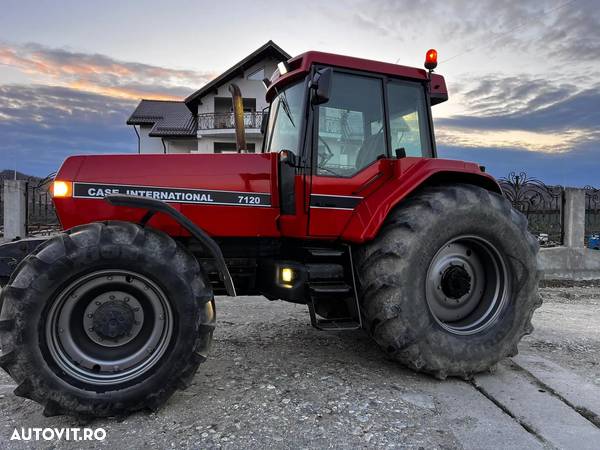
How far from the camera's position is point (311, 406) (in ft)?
9.95

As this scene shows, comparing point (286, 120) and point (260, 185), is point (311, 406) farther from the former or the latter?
point (286, 120)

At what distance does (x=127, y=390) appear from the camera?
2.84 m

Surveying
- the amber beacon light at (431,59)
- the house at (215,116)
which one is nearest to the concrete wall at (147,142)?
the house at (215,116)

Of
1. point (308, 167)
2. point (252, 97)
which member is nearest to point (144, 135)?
point (252, 97)

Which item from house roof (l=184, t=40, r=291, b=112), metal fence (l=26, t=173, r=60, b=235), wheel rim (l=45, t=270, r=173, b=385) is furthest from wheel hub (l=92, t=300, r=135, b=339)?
house roof (l=184, t=40, r=291, b=112)

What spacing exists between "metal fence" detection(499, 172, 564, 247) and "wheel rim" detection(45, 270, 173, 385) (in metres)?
8.16

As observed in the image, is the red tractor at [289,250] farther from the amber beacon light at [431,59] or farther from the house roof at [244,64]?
the house roof at [244,64]

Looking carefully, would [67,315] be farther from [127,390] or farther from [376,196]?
[376,196]

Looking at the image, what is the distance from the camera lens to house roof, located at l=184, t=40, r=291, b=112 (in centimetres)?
2512

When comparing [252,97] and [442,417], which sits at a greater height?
[252,97]

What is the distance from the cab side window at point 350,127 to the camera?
3.71 meters

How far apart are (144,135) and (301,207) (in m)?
31.0

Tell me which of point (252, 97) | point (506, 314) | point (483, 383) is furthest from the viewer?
point (252, 97)

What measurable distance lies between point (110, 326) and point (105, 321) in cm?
5
